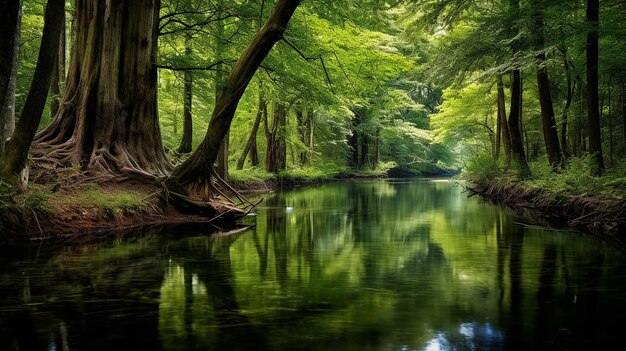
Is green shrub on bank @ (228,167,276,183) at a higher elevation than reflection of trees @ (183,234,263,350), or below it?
higher

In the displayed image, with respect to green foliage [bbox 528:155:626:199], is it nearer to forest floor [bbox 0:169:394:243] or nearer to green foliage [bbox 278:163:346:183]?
forest floor [bbox 0:169:394:243]

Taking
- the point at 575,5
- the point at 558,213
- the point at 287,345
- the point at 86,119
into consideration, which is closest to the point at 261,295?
the point at 287,345

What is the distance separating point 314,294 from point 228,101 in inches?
252

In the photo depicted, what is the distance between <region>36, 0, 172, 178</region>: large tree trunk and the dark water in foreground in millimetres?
2783

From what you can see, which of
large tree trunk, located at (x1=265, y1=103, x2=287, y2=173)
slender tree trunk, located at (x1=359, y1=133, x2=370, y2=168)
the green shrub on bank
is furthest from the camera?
slender tree trunk, located at (x1=359, y1=133, x2=370, y2=168)

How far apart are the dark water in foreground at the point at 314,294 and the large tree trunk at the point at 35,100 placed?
1.51 m

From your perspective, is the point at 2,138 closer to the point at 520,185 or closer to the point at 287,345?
the point at 287,345

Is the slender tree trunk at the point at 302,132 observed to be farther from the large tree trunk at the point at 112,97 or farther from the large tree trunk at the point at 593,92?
the large tree trunk at the point at 593,92

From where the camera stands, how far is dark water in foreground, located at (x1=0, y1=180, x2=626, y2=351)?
3.71m

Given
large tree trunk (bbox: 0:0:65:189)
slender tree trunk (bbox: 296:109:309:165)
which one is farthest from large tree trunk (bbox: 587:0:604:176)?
slender tree trunk (bbox: 296:109:309:165)

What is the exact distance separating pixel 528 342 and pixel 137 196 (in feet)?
26.9

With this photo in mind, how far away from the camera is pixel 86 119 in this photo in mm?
10836

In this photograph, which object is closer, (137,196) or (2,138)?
(2,138)

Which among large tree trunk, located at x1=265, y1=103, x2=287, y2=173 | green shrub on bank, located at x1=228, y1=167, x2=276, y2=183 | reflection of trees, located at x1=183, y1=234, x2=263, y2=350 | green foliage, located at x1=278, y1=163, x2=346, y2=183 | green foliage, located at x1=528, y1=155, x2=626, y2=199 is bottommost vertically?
reflection of trees, located at x1=183, y1=234, x2=263, y2=350
